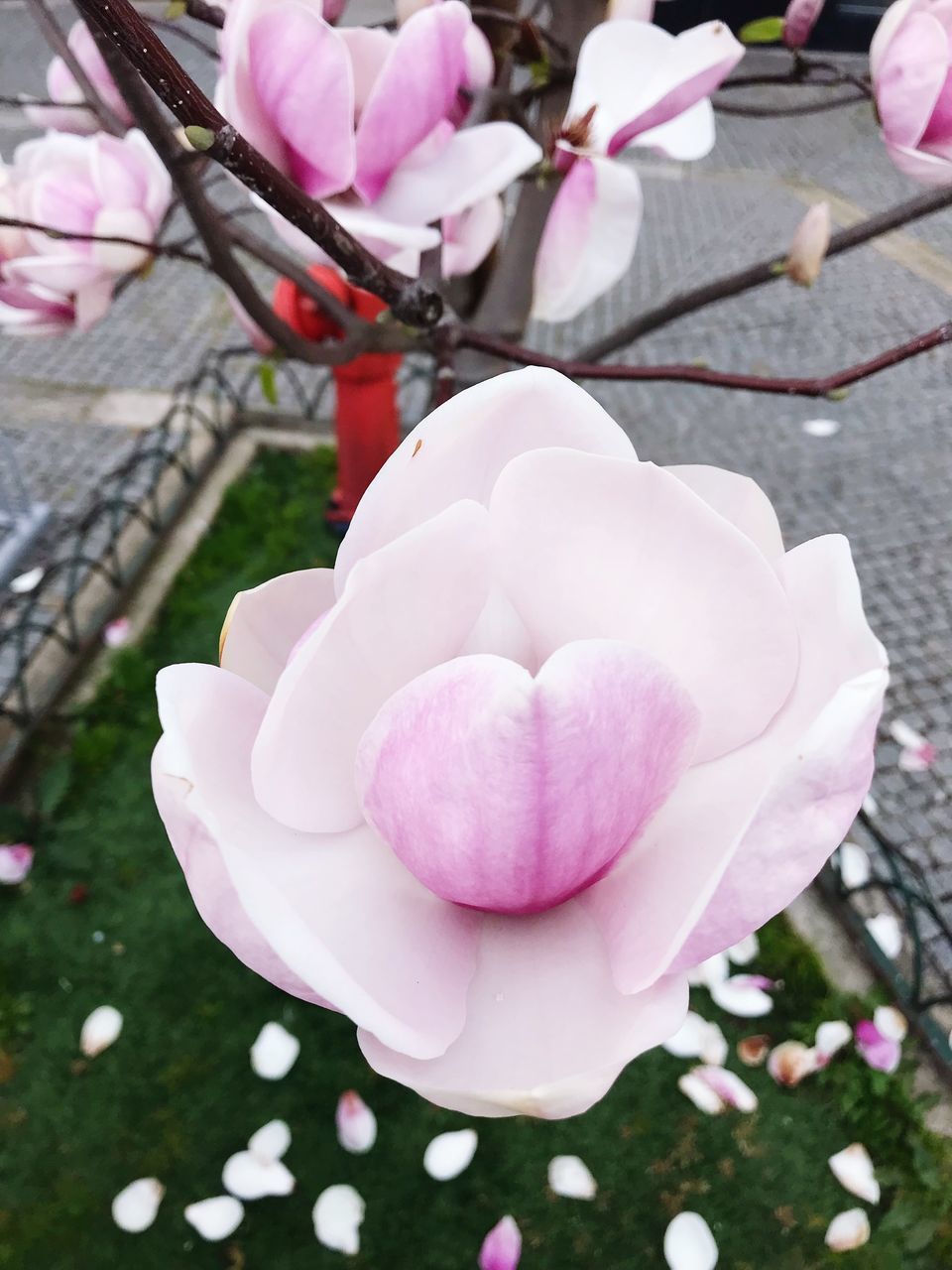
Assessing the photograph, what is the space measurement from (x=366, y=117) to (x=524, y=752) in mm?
317

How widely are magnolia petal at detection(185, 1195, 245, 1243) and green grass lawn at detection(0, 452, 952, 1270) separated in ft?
0.03

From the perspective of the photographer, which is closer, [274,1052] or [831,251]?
[831,251]

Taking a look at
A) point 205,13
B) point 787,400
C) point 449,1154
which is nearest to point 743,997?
point 449,1154

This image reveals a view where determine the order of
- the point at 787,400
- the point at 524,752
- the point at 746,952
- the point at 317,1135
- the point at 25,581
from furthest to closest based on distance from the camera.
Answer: the point at 787,400 < the point at 25,581 < the point at 746,952 < the point at 317,1135 < the point at 524,752

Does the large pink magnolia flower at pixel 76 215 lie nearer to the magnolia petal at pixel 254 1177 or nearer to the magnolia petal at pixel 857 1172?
the magnolia petal at pixel 254 1177

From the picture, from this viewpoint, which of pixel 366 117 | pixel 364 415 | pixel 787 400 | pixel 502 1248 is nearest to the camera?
pixel 366 117

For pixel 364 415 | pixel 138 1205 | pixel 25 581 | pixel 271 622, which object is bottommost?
pixel 138 1205

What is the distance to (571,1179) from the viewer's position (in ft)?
3.18

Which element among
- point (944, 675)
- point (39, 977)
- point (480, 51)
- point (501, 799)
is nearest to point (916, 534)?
point (944, 675)

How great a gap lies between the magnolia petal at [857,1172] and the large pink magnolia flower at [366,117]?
39.6 inches

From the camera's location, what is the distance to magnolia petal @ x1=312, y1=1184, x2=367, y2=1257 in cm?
93

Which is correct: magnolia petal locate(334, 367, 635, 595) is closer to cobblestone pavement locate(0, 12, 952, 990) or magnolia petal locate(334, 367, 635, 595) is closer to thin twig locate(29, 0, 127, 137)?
thin twig locate(29, 0, 127, 137)

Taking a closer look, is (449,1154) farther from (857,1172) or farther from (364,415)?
(364,415)

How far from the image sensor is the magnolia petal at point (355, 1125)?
100 centimetres
